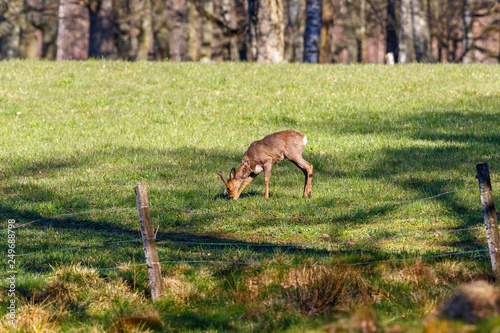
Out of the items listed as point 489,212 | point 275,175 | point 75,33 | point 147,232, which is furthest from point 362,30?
point 147,232

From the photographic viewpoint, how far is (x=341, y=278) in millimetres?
7387

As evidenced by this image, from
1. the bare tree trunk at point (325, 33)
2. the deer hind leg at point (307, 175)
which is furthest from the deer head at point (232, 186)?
the bare tree trunk at point (325, 33)

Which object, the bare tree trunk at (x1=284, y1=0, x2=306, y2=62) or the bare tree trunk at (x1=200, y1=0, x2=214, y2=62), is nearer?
the bare tree trunk at (x1=200, y1=0, x2=214, y2=62)

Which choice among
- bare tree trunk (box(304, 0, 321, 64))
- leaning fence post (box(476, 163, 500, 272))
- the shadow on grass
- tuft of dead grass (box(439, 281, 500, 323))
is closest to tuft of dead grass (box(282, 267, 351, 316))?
the shadow on grass

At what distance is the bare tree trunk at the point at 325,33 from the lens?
32.9 metres

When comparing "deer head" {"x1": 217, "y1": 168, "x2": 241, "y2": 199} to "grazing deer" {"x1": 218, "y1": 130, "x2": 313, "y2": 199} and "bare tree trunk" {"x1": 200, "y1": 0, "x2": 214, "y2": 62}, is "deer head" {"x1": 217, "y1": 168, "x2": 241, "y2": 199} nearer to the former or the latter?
"grazing deer" {"x1": 218, "y1": 130, "x2": 313, "y2": 199}

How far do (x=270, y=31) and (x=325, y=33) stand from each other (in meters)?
6.96

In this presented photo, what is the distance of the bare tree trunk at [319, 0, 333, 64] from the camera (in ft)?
108

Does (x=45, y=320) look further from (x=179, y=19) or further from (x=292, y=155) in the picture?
(x=179, y=19)

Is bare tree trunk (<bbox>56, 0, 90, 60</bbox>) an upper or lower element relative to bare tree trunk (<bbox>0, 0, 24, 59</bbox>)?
upper

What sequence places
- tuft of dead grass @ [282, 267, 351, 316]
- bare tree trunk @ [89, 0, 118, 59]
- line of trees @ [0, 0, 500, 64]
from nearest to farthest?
1. tuft of dead grass @ [282, 267, 351, 316]
2. line of trees @ [0, 0, 500, 64]
3. bare tree trunk @ [89, 0, 118, 59]

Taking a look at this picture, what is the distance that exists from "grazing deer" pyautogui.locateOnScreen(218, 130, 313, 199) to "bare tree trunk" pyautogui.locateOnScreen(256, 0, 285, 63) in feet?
53.9

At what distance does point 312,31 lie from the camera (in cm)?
2944

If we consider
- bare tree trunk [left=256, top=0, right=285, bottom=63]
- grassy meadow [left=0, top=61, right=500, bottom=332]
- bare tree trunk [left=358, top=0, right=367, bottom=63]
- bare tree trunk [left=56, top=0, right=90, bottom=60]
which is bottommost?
grassy meadow [left=0, top=61, right=500, bottom=332]
